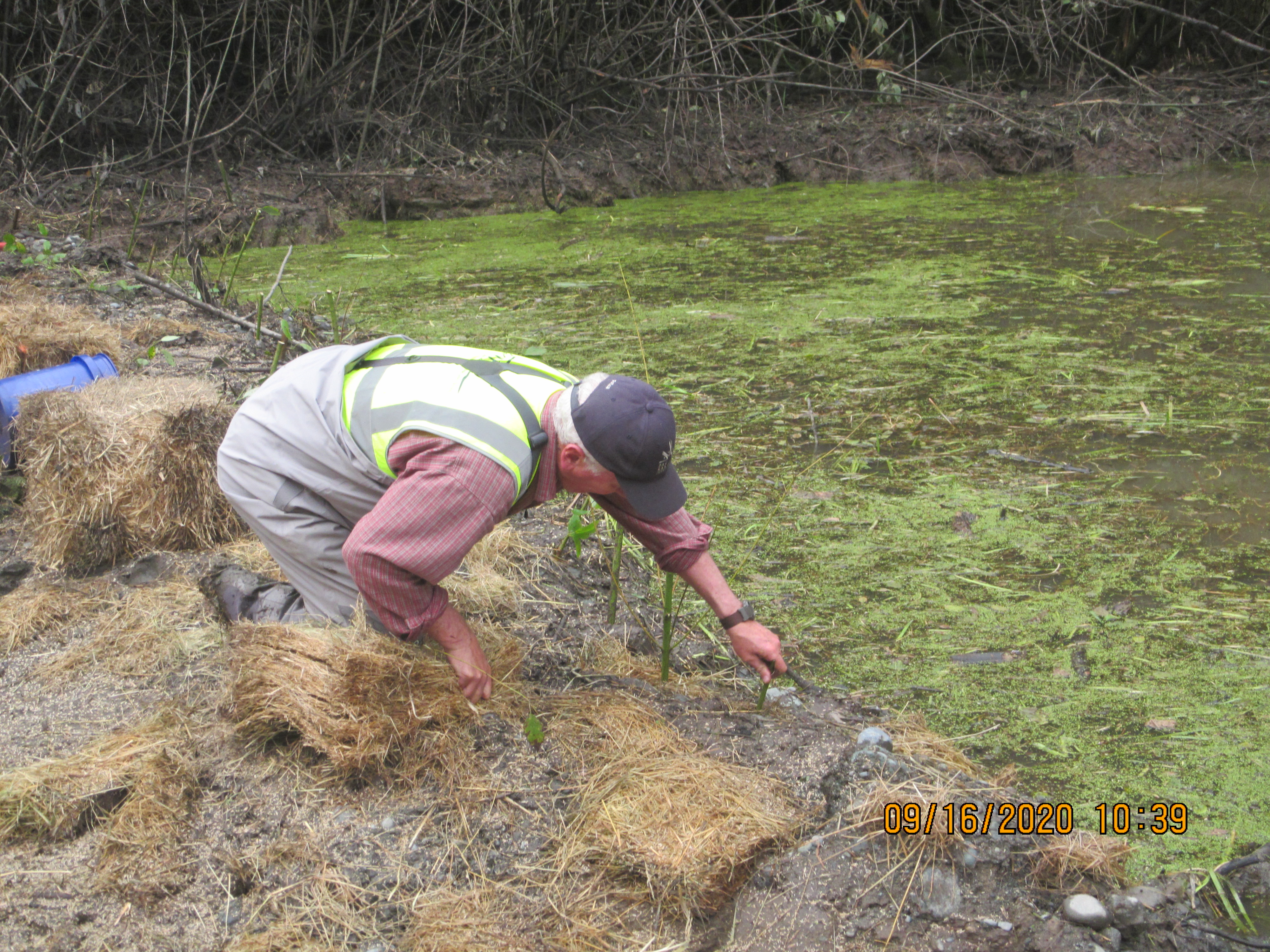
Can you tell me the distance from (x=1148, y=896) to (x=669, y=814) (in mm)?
700

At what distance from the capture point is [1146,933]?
147 cm

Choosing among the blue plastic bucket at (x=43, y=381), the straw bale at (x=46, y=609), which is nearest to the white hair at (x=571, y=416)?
the straw bale at (x=46, y=609)

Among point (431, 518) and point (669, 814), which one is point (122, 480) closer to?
point (431, 518)

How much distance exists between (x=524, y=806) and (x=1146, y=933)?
0.93 meters

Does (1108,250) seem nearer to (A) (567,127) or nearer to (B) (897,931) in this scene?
(A) (567,127)

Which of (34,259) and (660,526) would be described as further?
(34,259)

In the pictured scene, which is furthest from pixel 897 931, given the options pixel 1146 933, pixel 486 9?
pixel 486 9

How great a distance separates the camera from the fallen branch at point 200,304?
13.4 feet

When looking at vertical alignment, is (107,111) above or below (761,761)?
above

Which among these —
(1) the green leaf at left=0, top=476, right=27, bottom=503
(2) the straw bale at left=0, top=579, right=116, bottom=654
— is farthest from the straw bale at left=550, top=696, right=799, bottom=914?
(1) the green leaf at left=0, top=476, right=27, bottom=503

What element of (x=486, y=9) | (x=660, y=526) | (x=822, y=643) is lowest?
(x=822, y=643)

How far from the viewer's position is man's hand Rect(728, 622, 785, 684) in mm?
1909

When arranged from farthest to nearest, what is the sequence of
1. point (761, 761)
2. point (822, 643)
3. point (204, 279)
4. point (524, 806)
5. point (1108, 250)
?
1. point (1108, 250)
2. point (204, 279)
3. point (822, 643)
4. point (761, 761)
5. point (524, 806)
